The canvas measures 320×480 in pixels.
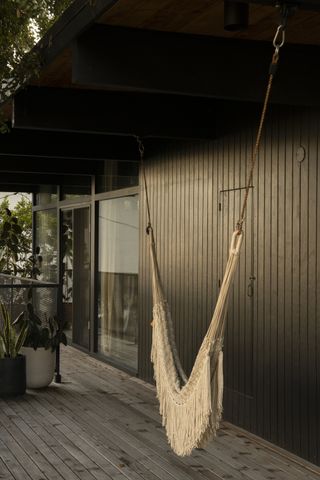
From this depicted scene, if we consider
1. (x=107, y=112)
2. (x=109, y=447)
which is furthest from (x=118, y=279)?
(x=109, y=447)

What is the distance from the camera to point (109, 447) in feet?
16.2

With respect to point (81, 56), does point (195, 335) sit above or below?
below

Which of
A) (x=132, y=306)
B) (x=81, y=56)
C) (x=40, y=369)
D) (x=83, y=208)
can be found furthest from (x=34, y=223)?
(x=81, y=56)

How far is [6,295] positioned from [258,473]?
365 centimetres

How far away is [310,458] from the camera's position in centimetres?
457

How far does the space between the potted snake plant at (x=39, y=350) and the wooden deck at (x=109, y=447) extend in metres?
0.15

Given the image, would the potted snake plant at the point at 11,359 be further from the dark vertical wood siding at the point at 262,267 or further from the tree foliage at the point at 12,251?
the tree foliage at the point at 12,251

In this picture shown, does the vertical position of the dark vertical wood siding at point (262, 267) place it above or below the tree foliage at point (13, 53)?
below

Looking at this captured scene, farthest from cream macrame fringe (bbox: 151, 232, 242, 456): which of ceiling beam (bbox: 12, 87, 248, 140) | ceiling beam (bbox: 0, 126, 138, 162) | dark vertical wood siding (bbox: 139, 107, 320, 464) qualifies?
ceiling beam (bbox: 0, 126, 138, 162)

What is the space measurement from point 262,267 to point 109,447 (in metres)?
1.54

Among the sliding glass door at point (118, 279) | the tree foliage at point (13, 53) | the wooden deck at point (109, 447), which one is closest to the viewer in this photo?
the wooden deck at point (109, 447)

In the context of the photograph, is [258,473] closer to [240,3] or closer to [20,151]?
[240,3]

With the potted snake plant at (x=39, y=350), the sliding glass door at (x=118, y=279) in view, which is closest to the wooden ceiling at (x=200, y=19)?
the potted snake plant at (x=39, y=350)

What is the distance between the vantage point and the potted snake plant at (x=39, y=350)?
22.5 feet
